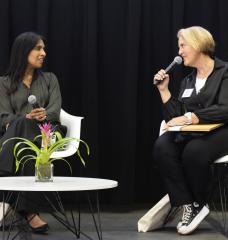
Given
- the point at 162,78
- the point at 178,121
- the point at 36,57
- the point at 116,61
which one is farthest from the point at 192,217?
the point at 116,61

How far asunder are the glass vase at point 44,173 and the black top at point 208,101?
104 centimetres

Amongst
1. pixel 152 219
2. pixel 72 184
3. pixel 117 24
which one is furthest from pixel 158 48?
pixel 72 184

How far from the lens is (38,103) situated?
403cm

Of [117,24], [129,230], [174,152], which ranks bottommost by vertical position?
[129,230]

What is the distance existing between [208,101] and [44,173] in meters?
1.20

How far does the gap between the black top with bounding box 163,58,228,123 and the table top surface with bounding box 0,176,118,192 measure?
90 centimetres

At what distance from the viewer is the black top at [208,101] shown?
363 centimetres

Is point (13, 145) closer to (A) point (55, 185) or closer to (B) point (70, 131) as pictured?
(B) point (70, 131)

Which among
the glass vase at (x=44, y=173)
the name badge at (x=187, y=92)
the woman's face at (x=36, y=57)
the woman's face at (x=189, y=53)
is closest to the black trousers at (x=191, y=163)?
the name badge at (x=187, y=92)

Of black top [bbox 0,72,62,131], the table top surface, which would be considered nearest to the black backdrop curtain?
black top [bbox 0,72,62,131]

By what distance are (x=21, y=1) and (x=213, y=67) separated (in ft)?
5.30

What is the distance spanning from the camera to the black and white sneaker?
3.54 m

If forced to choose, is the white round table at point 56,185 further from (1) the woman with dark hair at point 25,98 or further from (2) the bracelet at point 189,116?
(2) the bracelet at point 189,116

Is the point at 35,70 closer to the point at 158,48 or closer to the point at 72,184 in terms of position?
the point at 158,48
